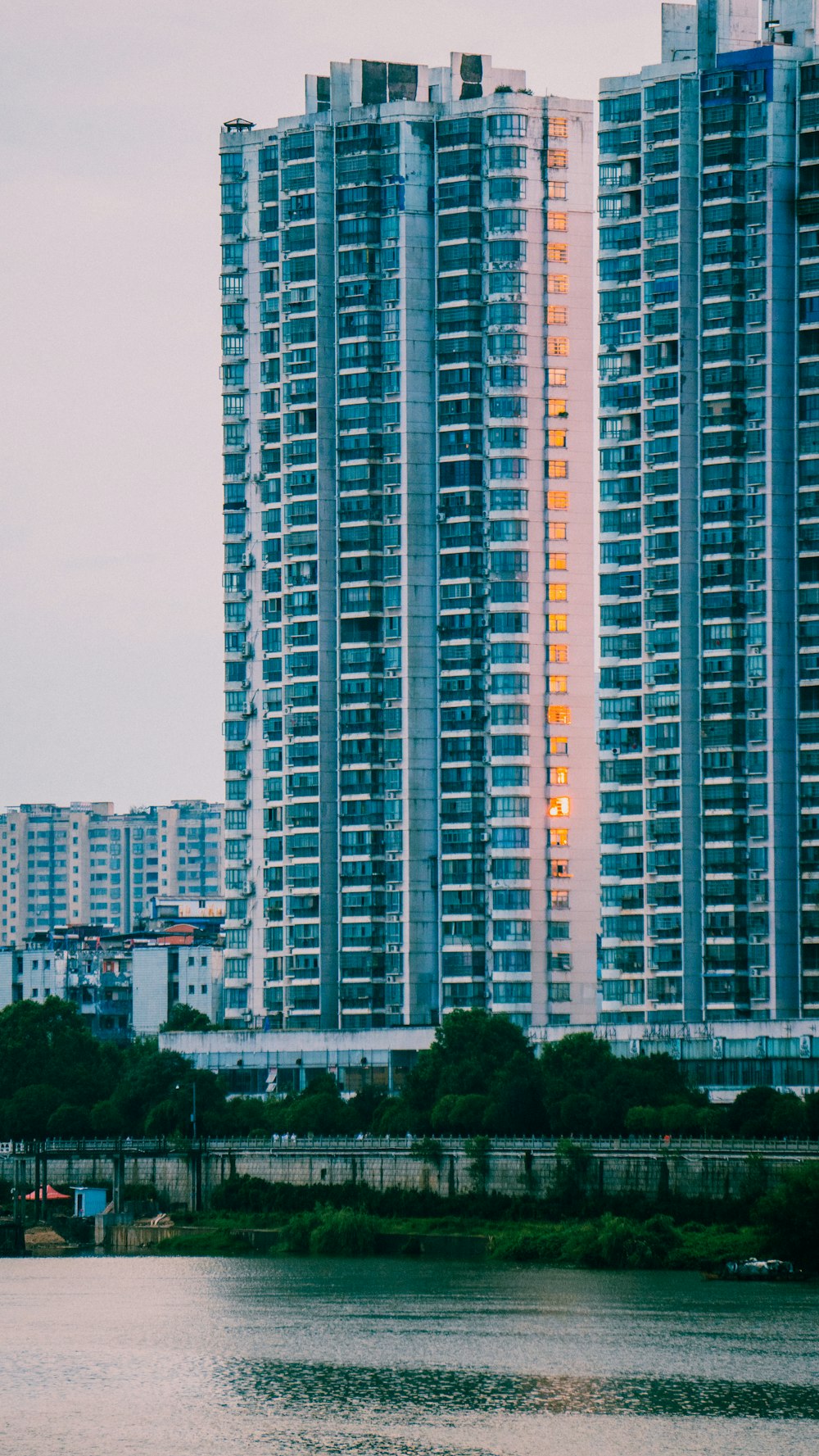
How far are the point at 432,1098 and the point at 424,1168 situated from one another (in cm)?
1035

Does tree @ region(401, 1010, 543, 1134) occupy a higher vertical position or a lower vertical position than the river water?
higher

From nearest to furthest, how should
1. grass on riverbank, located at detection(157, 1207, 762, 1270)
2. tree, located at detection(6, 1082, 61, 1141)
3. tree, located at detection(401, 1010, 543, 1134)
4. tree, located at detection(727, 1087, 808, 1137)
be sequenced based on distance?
grass on riverbank, located at detection(157, 1207, 762, 1270) → tree, located at detection(727, 1087, 808, 1137) → tree, located at detection(401, 1010, 543, 1134) → tree, located at detection(6, 1082, 61, 1141)

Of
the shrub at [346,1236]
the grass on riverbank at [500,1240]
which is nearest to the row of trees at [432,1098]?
the grass on riverbank at [500,1240]

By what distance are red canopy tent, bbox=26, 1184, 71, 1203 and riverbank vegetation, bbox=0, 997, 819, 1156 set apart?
15.5 feet

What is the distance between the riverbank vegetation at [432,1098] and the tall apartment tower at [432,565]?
10.1 metres

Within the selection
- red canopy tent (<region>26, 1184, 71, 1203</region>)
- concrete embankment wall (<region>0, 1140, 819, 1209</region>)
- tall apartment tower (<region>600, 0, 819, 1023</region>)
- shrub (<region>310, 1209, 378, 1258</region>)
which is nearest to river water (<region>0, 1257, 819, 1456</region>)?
concrete embankment wall (<region>0, 1140, 819, 1209</region>)

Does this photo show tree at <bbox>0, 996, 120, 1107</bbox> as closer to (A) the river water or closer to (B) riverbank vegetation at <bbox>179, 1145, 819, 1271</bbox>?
(B) riverbank vegetation at <bbox>179, 1145, 819, 1271</bbox>

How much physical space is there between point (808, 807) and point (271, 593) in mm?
40518

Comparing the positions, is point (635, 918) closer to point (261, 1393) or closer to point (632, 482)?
point (632, 482)

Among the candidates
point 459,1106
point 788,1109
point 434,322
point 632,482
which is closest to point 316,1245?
point 459,1106

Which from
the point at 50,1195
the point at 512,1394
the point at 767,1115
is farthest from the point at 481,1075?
the point at 512,1394

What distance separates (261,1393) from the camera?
303 ft

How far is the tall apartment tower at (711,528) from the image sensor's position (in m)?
158

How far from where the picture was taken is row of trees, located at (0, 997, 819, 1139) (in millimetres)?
138125
